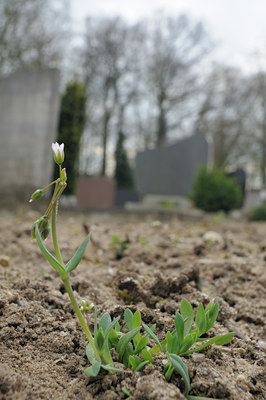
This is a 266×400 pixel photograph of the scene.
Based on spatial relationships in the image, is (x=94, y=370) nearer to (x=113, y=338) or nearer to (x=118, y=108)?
(x=113, y=338)

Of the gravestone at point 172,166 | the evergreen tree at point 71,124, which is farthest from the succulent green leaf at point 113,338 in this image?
the evergreen tree at point 71,124

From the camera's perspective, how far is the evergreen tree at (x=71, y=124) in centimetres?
1009

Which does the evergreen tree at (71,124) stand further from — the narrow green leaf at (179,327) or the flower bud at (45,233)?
the narrow green leaf at (179,327)

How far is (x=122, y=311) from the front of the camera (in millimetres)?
1253

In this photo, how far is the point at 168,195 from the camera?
1152 centimetres

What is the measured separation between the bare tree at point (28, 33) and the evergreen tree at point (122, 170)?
5.40 m

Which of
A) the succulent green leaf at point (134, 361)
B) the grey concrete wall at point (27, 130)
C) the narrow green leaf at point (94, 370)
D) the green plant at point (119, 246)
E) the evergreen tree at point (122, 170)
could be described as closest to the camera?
the narrow green leaf at point (94, 370)

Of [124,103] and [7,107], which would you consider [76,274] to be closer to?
[7,107]

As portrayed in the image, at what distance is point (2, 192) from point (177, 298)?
783cm

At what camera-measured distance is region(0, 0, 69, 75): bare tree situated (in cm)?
1372

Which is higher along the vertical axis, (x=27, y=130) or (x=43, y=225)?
(x=27, y=130)

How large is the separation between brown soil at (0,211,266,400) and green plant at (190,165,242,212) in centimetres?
591

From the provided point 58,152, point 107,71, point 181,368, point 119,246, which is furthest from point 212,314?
point 107,71

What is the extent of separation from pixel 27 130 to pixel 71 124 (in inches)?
73.5
